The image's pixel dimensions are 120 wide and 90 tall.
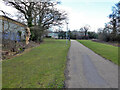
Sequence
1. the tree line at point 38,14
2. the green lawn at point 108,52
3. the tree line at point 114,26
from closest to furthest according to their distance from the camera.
Result: the green lawn at point 108,52 < the tree line at point 38,14 < the tree line at point 114,26

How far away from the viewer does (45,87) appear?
2.86 metres

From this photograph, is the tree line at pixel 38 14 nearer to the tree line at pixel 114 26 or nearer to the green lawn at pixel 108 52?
→ the green lawn at pixel 108 52

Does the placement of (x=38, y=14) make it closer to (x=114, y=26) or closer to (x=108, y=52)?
(x=108, y=52)

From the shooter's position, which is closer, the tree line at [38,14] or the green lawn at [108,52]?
the green lawn at [108,52]

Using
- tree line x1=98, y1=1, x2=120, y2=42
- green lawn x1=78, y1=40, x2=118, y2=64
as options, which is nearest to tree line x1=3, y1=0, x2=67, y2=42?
green lawn x1=78, y1=40, x2=118, y2=64

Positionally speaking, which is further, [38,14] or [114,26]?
[114,26]

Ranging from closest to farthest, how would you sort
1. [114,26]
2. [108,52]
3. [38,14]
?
[108,52], [38,14], [114,26]

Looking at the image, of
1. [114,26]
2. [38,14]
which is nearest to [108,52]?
[38,14]

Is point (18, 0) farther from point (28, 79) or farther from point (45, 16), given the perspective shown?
point (28, 79)

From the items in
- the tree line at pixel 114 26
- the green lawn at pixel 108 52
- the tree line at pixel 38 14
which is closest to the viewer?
the green lawn at pixel 108 52

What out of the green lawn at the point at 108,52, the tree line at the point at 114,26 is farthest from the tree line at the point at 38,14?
the tree line at the point at 114,26

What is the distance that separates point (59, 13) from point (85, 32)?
167ft

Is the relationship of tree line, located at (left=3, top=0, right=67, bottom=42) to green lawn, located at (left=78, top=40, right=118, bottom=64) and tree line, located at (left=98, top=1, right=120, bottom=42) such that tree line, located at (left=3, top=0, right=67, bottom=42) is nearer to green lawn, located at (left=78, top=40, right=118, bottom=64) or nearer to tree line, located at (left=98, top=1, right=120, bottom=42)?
green lawn, located at (left=78, top=40, right=118, bottom=64)

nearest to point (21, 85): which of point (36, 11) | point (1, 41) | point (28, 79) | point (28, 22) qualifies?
point (28, 79)
